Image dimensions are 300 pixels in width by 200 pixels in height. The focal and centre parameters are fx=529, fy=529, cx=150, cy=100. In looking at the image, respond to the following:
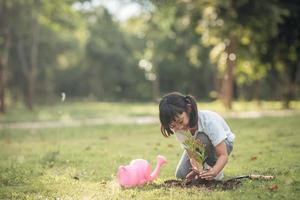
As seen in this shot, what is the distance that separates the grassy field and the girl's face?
756 mm

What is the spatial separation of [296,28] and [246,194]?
73.7 feet

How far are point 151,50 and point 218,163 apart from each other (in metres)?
48.2

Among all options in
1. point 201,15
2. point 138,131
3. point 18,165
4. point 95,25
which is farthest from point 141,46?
point 18,165

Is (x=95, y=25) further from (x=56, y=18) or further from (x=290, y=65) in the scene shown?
(x=290, y=65)

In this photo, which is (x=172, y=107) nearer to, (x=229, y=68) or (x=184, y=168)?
(x=184, y=168)

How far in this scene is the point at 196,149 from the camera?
263 inches

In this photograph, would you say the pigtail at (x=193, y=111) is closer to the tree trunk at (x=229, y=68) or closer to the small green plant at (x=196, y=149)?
the small green plant at (x=196, y=149)

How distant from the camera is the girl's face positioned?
635 cm

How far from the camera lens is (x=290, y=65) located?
3075 cm

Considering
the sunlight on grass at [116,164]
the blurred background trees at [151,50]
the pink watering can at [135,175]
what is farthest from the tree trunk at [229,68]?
the pink watering can at [135,175]

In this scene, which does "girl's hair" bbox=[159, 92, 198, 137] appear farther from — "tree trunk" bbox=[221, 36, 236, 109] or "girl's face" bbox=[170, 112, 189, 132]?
"tree trunk" bbox=[221, 36, 236, 109]

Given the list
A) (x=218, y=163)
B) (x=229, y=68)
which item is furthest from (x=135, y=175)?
(x=229, y=68)

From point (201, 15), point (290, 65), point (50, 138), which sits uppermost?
point (201, 15)

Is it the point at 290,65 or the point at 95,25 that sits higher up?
the point at 95,25
